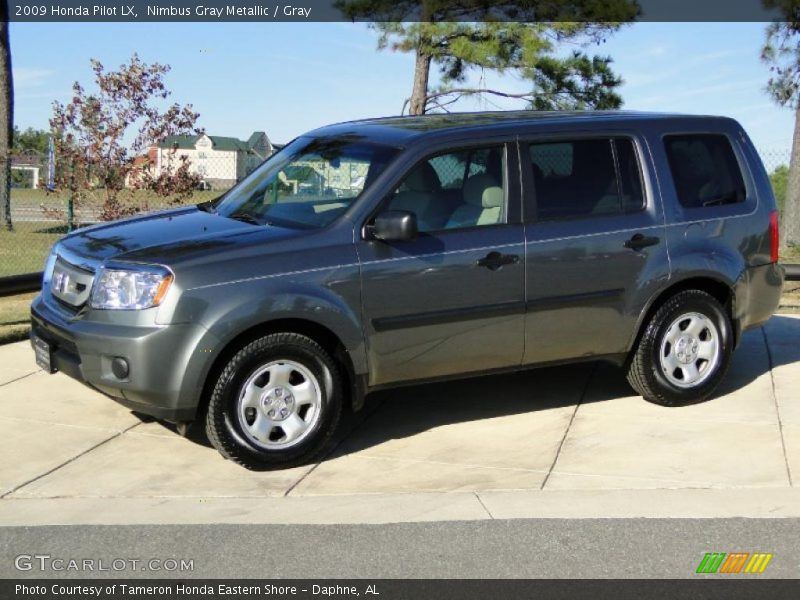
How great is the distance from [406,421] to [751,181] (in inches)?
114

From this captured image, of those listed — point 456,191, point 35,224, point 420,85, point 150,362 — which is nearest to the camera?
point 150,362

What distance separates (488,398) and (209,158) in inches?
432

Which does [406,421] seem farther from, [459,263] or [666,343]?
[666,343]

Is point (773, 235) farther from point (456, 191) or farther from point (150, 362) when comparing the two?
point (150, 362)

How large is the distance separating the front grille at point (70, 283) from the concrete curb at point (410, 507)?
47.6 inches

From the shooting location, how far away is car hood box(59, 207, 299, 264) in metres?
6.24

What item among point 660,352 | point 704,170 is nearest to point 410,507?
point 660,352

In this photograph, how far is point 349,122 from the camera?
25.4 feet

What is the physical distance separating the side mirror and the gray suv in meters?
0.01
